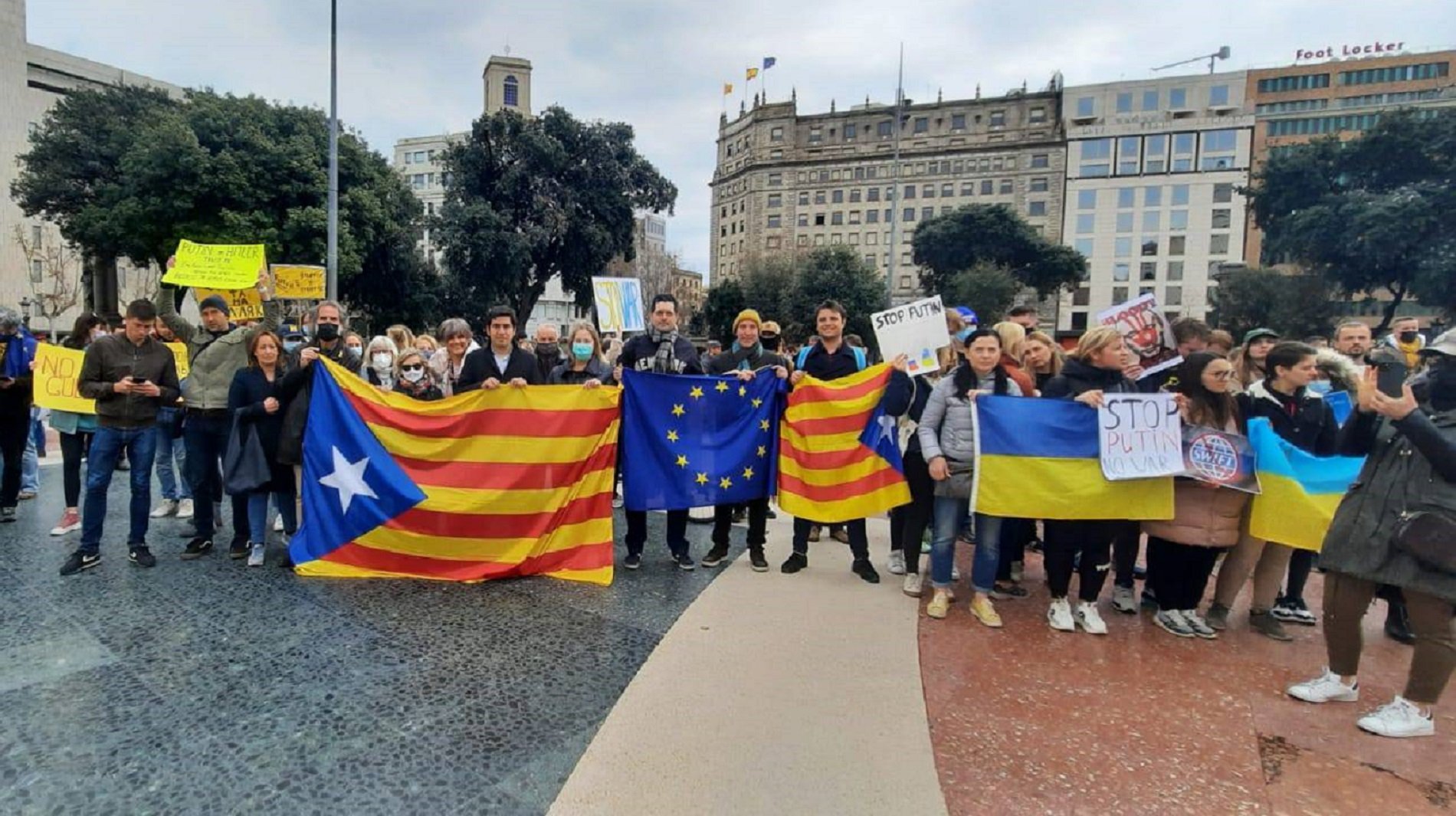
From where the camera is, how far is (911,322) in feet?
16.2

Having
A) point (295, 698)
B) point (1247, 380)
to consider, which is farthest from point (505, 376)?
point (1247, 380)

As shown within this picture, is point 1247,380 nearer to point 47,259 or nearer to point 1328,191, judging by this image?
point 1328,191

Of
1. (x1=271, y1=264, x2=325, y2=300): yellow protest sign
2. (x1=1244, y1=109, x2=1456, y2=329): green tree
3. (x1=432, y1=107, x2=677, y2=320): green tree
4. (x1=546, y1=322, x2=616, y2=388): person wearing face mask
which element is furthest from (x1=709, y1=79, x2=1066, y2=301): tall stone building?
(x1=546, y1=322, x2=616, y2=388): person wearing face mask

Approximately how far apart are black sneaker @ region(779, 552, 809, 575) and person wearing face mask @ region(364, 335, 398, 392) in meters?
3.52

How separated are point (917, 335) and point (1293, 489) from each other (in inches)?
89.4

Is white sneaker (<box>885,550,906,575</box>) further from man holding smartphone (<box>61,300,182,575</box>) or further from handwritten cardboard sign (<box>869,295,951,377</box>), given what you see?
man holding smartphone (<box>61,300,182,575</box>)

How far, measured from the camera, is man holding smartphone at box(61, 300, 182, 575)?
4824 millimetres

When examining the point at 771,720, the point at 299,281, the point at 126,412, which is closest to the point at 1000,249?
the point at 299,281

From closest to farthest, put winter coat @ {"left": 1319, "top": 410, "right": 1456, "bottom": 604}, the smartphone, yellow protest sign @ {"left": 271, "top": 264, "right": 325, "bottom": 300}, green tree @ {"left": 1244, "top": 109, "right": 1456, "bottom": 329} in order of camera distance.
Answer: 1. winter coat @ {"left": 1319, "top": 410, "right": 1456, "bottom": 604}
2. the smartphone
3. yellow protest sign @ {"left": 271, "top": 264, "right": 325, "bottom": 300}
4. green tree @ {"left": 1244, "top": 109, "right": 1456, "bottom": 329}

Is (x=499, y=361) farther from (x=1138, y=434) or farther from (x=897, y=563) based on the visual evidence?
(x=1138, y=434)

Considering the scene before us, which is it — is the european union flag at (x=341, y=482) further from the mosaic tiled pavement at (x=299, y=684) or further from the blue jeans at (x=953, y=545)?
the blue jeans at (x=953, y=545)

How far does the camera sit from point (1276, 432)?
173 inches

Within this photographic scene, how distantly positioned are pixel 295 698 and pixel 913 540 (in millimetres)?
3702

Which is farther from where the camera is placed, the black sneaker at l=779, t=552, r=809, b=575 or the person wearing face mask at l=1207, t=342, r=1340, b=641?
the black sneaker at l=779, t=552, r=809, b=575
